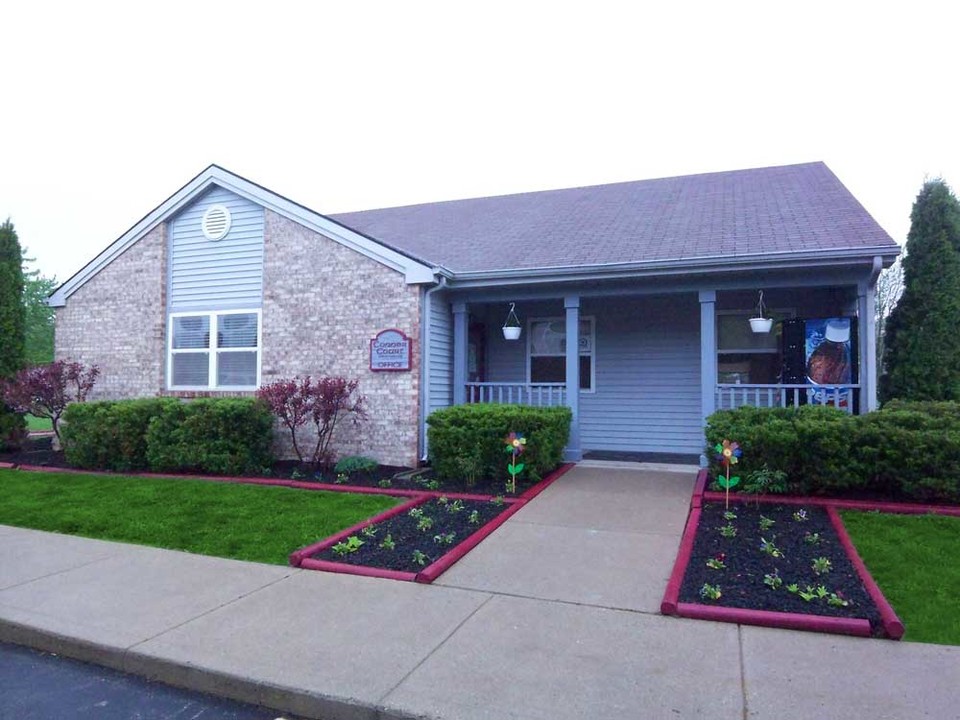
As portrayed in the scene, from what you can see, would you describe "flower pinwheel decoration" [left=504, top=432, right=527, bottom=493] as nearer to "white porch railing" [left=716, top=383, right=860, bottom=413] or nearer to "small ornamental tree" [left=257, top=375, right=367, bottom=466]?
"small ornamental tree" [left=257, top=375, right=367, bottom=466]

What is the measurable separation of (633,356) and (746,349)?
1.90m

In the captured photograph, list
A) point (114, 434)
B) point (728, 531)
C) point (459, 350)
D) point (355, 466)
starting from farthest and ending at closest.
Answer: point (459, 350) → point (114, 434) → point (355, 466) → point (728, 531)

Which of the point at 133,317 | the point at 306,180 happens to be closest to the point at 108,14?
the point at 133,317

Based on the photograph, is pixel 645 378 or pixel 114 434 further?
pixel 645 378

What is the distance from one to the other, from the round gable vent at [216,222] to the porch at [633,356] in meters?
4.34

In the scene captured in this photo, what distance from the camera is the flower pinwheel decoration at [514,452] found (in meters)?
8.54

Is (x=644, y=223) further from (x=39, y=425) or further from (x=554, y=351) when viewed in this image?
(x=39, y=425)

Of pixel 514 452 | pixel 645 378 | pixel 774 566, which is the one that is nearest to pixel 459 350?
pixel 514 452

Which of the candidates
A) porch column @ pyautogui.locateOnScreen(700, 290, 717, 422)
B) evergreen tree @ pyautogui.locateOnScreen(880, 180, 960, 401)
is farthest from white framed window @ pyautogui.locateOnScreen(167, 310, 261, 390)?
evergreen tree @ pyautogui.locateOnScreen(880, 180, 960, 401)

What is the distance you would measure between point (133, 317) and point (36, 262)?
5474cm

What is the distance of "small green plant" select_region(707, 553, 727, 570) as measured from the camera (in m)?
5.43

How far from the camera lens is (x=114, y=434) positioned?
33.9ft

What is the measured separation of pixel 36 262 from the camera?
56781mm

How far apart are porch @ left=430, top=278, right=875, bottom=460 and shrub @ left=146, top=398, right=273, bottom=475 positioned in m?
2.91
